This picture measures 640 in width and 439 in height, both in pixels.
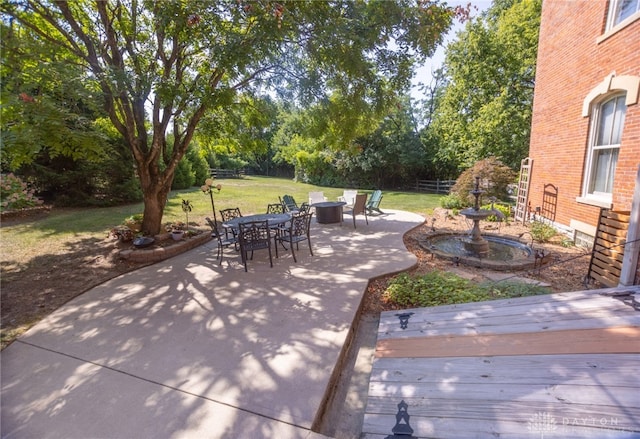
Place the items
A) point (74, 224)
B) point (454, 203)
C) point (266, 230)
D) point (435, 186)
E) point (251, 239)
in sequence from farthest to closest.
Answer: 1. point (435, 186)
2. point (454, 203)
3. point (74, 224)
4. point (266, 230)
5. point (251, 239)

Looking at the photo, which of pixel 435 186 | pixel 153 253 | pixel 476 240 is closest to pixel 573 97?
pixel 476 240

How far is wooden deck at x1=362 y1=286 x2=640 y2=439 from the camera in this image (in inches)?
62.9

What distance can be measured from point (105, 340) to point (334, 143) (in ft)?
21.7

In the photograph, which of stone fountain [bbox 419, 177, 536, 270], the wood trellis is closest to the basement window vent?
stone fountain [bbox 419, 177, 536, 270]

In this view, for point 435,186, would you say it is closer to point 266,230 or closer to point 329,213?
point 329,213

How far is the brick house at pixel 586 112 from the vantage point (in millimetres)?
4855

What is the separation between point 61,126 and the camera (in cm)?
429

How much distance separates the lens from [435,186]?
19094mm

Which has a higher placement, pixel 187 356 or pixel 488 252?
pixel 488 252

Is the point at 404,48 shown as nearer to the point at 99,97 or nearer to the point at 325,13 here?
the point at 325,13

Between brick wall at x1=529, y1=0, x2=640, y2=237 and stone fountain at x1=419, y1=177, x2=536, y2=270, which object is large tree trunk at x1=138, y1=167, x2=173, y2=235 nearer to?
stone fountain at x1=419, y1=177, x2=536, y2=270

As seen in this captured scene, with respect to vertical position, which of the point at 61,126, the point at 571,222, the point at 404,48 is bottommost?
the point at 571,222

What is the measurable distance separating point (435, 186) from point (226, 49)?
56.5 ft

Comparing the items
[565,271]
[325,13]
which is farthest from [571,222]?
[325,13]
